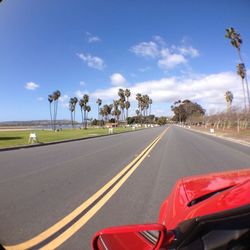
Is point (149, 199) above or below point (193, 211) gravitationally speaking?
below

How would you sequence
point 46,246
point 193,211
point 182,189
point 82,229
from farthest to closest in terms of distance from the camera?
point 82,229, point 46,246, point 182,189, point 193,211

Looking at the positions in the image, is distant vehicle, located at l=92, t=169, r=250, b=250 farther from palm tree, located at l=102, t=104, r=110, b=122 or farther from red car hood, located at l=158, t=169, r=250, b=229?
palm tree, located at l=102, t=104, r=110, b=122

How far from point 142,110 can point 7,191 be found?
17684 centimetres

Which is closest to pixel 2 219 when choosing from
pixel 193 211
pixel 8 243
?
pixel 8 243

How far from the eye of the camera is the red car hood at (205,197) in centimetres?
268

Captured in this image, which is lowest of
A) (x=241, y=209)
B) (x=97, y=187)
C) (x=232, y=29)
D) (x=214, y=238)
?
(x=97, y=187)

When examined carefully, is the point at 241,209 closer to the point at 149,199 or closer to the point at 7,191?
the point at 149,199

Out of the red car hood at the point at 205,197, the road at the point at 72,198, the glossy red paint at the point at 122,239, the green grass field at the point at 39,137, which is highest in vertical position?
the red car hood at the point at 205,197

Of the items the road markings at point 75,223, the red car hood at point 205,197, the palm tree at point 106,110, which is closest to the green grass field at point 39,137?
the road markings at point 75,223

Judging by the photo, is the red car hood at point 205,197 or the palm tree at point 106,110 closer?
the red car hood at point 205,197

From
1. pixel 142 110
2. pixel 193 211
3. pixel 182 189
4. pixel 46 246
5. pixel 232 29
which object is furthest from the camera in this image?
pixel 142 110

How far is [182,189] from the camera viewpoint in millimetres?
3748

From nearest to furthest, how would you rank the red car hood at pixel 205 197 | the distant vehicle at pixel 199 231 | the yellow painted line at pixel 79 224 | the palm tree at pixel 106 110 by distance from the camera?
the distant vehicle at pixel 199 231
the red car hood at pixel 205 197
the yellow painted line at pixel 79 224
the palm tree at pixel 106 110

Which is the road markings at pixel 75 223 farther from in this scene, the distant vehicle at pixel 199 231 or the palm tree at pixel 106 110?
the palm tree at pixel 106 110
